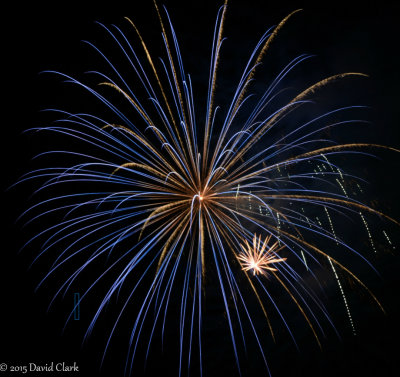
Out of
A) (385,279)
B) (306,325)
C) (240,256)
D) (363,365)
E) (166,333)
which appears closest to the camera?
(240,256)

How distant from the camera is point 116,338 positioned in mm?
39844

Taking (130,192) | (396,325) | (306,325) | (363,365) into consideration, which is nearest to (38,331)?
(130,192)

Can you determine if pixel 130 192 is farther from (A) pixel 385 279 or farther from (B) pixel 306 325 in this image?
(A) pixel 385 279

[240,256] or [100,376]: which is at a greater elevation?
[240,256]

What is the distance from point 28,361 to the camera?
2273cm

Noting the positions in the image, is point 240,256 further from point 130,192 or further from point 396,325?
point 396,325

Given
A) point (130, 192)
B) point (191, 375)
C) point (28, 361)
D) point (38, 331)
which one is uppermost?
point (130, 192)

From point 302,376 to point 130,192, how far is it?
233 ft

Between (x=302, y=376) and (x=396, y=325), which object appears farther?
(x=396, y=325)

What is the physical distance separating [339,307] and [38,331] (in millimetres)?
140061

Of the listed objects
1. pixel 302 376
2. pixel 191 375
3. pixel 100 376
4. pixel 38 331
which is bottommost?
pixel 302 376

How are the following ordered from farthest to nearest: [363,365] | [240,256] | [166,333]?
[166,333] → [363,365] → [240,256]

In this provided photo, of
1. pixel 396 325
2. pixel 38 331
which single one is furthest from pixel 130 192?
pixel 396 325

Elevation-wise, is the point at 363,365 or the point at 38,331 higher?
the point at 38,331
